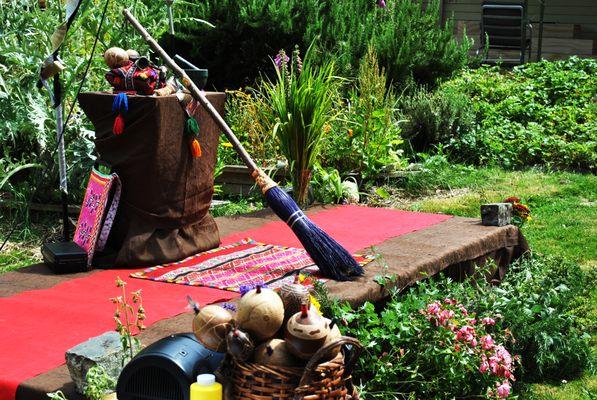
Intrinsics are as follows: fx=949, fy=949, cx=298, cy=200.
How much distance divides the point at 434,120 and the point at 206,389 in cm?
661

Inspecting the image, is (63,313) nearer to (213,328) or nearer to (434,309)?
(213,328)

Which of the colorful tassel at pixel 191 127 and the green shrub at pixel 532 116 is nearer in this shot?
the colorful tassel at pixel 191 127

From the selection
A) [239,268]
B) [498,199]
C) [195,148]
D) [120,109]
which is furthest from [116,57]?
[498,199]

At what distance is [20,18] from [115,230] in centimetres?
308

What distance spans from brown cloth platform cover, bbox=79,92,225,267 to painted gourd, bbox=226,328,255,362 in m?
2.12

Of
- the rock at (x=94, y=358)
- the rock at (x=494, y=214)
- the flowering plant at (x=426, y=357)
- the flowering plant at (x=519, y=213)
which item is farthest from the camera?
the flowering plant at (x=519, y=213)

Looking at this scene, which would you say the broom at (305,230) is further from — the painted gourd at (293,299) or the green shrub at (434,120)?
the green shrub at (434,120)

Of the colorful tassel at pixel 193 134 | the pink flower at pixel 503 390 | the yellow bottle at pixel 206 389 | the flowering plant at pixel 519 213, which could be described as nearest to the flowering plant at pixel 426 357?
the pink flower at pixel 503 390

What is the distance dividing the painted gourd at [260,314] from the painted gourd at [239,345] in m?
0.05

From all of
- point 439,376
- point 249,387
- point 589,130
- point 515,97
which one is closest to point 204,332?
point 249,387

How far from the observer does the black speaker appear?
3229 millimetres

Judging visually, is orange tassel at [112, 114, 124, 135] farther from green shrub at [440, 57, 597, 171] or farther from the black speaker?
green shrub at [440, 57, 597, 171]

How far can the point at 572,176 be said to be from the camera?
8781 millimetres

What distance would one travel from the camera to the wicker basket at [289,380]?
3.11 metres
